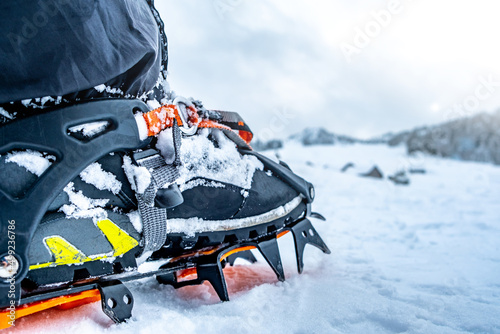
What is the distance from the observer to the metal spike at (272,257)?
95 centimetres

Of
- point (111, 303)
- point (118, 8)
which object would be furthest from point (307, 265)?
point (118, 8)

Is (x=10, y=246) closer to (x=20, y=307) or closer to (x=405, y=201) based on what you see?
(x=20, y=307)

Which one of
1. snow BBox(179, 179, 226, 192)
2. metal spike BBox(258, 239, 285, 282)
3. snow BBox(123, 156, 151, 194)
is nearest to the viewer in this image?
snow BBox(123, 156, 151, 194)

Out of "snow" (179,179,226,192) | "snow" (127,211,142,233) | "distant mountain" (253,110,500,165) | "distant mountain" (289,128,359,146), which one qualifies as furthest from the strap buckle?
"distant mountain" (289,128,359,146)

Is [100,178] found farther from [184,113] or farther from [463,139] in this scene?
[463,139]

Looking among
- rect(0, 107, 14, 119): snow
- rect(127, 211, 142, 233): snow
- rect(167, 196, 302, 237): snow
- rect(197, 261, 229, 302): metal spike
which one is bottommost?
rect(197, 261, 229, 302): metal spike

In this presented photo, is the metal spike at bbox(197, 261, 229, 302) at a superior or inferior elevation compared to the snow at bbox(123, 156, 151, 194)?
inferior

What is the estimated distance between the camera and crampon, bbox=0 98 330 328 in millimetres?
577

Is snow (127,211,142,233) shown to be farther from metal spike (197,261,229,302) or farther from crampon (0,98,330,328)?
metal spike (197,261,229,302)

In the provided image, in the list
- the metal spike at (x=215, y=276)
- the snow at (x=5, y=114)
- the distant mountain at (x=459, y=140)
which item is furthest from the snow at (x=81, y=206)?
the distant mountain at (x=459, y=140)

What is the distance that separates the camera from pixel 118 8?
0.66m

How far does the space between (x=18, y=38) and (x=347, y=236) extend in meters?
1.59

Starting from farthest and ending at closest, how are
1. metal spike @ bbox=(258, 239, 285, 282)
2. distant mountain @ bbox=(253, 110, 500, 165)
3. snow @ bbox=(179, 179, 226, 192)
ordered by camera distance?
distant mountain @ bbox=(253, 110, 500, 165) < metal spike @ bbox=(258, 239, 285, 282) < snow @ bbox=(179, 179, 226, 192)

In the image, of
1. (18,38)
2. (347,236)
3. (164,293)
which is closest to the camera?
(18,38)
